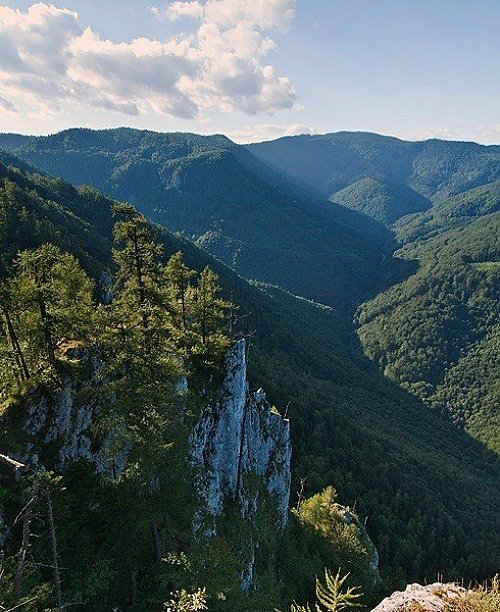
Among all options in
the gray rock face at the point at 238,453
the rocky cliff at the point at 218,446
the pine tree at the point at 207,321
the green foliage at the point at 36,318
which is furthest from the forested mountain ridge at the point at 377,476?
the green foliage at the point at 36,318

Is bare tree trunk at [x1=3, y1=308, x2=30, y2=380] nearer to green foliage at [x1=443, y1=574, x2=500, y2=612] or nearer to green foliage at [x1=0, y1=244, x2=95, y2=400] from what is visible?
green foliage at [x1=0, y1=244, x2=95, y2=400]

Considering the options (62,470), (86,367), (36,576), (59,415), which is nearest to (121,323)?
(86,367)

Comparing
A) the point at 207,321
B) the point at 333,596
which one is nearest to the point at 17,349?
the point at 207,321

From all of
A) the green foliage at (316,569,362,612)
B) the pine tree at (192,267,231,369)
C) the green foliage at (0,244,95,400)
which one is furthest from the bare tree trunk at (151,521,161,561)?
the green foliage at (316,569,362,612)

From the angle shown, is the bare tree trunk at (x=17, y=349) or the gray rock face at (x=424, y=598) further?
the bare tree trunk at (x=17, y=349)

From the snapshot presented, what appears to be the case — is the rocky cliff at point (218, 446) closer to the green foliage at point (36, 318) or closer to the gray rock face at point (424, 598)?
the green foliage at point (36, 318)

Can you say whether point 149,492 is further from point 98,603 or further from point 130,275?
point 130,275

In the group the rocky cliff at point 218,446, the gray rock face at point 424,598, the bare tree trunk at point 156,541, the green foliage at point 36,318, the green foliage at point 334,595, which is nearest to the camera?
the green foliage at point 334,595
